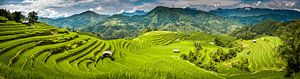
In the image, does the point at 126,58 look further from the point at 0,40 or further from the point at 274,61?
the point at 274,61

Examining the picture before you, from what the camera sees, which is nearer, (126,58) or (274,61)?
(126,58)

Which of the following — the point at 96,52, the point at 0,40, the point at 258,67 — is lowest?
the point at 258,67

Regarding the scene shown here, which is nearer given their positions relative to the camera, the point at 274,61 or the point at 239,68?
the point at 239,68

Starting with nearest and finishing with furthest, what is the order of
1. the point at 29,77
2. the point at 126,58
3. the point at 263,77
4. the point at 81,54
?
the point at 29,77, the point at 263,77, the point at 81,54, the point at 126,58

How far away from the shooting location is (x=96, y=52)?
75.0 metres

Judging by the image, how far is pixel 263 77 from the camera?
201 ft

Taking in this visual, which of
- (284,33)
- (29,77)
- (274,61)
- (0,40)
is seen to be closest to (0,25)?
(0,40)

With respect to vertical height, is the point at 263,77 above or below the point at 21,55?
below

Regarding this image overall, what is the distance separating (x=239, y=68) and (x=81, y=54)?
126 feet

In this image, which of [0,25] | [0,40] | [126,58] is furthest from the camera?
[126,58]

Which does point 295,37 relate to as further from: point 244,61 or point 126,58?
point 126,58

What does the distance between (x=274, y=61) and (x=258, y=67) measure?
326 inches

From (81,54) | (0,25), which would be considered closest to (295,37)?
(81,54)

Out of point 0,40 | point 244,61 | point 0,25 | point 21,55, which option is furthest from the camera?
point 244,61
